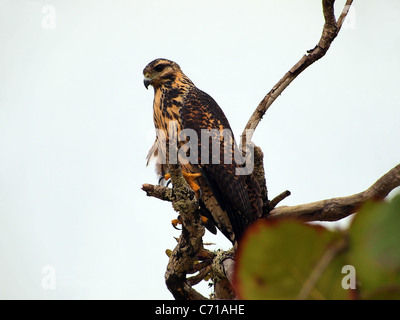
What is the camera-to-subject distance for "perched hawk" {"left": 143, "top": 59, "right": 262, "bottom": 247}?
4.58 metres

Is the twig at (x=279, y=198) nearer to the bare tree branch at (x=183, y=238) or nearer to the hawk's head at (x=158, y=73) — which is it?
the bare tree branch at (x=183, y=238)

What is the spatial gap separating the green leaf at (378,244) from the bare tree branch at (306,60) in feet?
13.2

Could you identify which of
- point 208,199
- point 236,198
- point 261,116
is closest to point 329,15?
point 261,116

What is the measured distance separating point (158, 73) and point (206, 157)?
141 centimetres

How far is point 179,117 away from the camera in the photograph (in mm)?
4906

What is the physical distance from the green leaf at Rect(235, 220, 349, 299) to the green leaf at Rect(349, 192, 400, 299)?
3 cm

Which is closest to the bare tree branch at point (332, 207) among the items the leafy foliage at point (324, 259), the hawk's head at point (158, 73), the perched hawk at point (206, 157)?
the perched hawk at point (206, 157)

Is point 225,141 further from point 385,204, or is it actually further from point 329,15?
point 385,204

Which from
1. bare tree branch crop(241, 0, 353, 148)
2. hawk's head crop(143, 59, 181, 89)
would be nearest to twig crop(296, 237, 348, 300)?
bare tree branch crop(241, 0, 353, 148)

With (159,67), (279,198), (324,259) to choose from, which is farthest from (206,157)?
(324,259)

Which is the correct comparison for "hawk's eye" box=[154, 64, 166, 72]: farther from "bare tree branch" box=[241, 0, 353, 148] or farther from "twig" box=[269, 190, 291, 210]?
"twig" box=[269, 190, 291, 210]

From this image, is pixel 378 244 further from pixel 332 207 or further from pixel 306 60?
pixel 306 60

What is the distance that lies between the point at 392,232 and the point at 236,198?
4220mm

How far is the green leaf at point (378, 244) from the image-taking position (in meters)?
0.32
